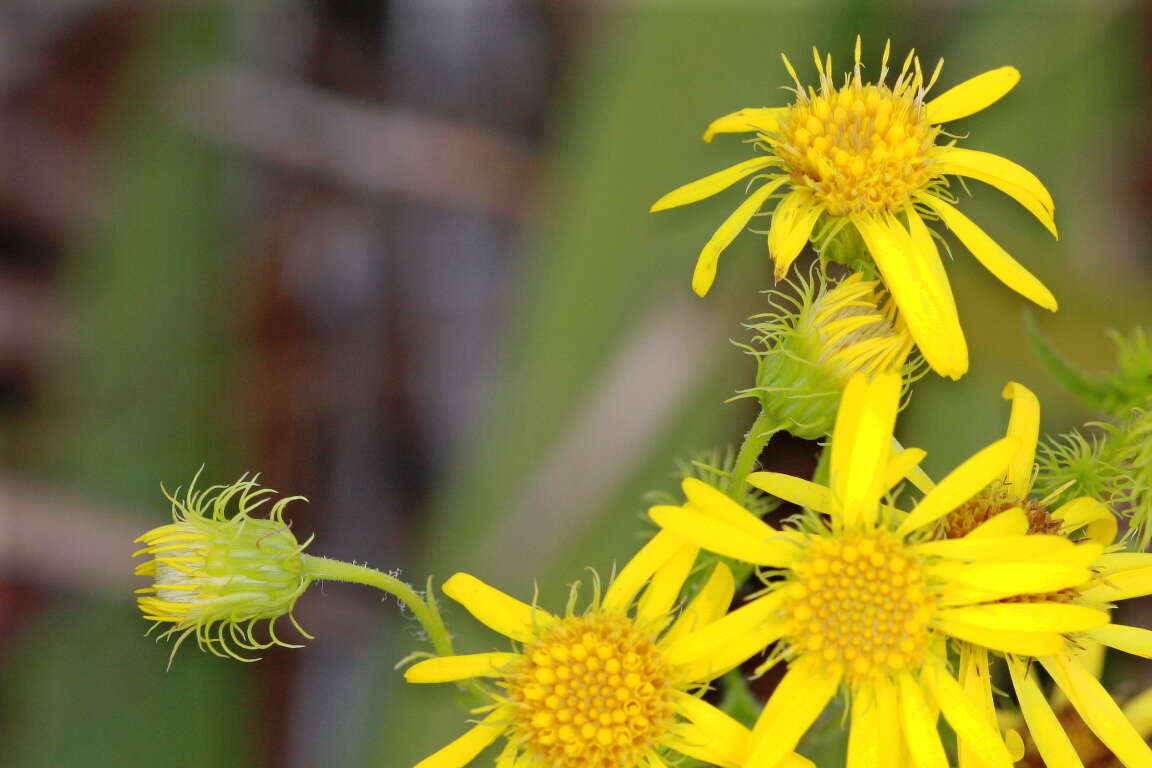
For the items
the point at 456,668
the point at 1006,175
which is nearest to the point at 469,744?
the point at 456,668

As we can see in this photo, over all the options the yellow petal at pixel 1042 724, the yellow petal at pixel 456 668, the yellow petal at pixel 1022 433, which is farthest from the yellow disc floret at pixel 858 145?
the yellow petal at pixel 456 668

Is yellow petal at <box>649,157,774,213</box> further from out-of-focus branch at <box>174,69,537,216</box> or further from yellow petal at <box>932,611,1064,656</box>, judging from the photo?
out-of-focus branch at <box>174,69,537,216</box>

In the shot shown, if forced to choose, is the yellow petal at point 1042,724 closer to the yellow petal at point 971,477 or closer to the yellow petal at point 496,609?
the yellow petal at point 971,477

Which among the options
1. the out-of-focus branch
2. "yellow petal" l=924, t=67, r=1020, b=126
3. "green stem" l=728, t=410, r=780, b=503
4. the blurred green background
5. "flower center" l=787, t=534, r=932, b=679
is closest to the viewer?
"flower center" l=787, t=534, r=932, b=679

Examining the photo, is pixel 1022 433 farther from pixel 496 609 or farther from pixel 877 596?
pixel 496 609

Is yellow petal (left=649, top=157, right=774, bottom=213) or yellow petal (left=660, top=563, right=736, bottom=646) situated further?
yellow petal (left=649, top=157, right=774, bottom=213)

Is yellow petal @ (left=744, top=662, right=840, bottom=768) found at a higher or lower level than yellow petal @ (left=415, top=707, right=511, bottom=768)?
higher

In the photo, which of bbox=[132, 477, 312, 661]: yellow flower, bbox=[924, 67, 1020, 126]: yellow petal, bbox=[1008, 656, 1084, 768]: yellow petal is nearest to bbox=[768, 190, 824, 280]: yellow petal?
bbox=[924, 67, 1020, 126]: yellow petal
